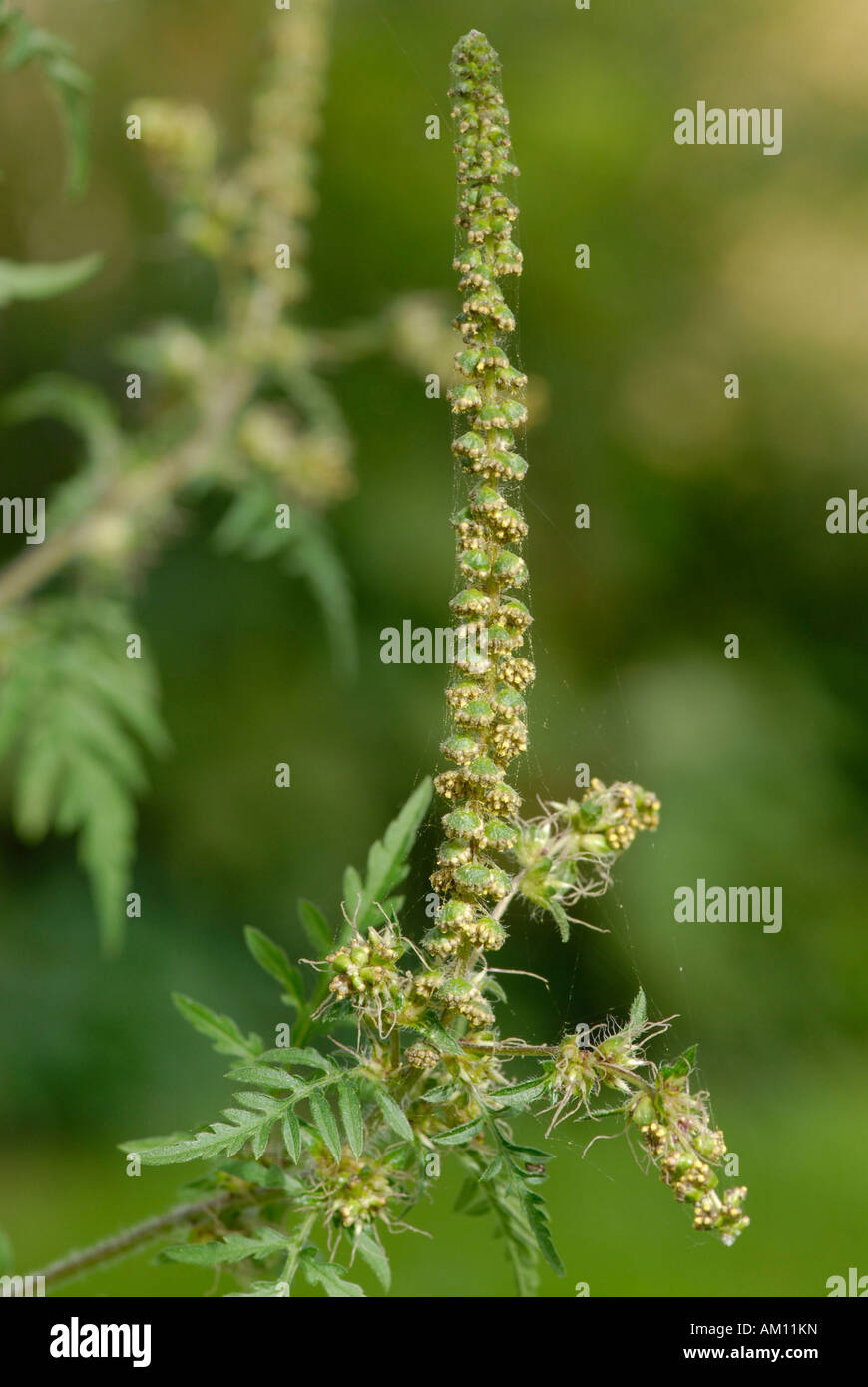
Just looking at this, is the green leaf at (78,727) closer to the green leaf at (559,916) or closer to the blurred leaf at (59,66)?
the blurred leaf at (59,66)

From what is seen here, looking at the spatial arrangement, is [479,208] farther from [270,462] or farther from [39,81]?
[39,81]

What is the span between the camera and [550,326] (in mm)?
3855

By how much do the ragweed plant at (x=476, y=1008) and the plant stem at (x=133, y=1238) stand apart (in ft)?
0.24

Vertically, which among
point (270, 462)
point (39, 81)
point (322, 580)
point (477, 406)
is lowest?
point (477, 406)

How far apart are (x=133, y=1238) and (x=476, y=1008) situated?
43cm

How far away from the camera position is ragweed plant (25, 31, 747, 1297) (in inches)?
36.9

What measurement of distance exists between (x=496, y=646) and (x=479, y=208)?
1.12ft

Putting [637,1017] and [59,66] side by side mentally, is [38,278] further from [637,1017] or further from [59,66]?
[637,1017]

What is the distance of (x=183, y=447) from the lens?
2.05 metres

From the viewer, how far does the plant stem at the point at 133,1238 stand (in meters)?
1.10

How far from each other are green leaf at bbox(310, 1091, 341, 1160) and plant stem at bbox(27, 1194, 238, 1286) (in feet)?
0.55

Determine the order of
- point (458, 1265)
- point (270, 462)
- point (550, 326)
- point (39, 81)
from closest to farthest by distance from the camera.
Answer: point (270, 462) → point (458, 1265) → point (39, 81) → point (550, 326)

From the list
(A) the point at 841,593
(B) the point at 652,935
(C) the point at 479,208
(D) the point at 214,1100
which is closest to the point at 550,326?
(A) the point at 841,593

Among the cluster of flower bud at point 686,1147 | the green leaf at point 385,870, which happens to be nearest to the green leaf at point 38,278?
the green leaf at point 385,870
